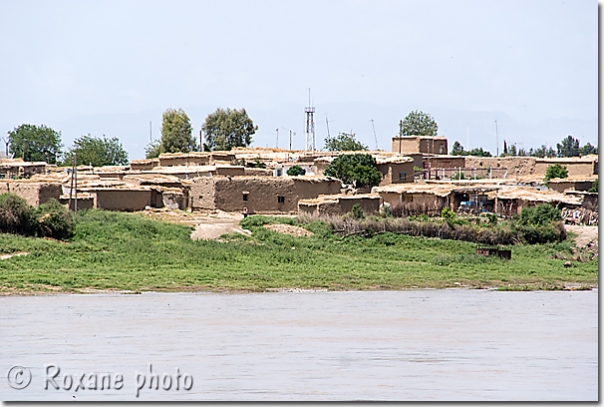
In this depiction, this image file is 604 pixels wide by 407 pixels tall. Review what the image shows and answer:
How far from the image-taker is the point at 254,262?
840 inches

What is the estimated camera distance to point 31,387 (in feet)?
31.0

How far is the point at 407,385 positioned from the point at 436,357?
2.05 metres

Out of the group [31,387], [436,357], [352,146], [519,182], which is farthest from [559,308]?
[352,146]

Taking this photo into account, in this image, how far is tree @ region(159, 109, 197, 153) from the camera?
60750 millimetres

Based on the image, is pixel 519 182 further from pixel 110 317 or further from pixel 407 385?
pixel 407 385

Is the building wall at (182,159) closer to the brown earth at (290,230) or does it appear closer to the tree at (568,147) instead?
the brown earth at (290,230)

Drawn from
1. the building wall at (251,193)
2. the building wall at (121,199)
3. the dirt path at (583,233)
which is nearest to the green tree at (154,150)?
the building wall at (251,193)

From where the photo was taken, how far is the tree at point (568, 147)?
70.1 metres

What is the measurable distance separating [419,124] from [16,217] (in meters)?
48.5

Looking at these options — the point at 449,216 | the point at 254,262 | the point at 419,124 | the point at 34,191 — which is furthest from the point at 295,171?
the point at 419,124

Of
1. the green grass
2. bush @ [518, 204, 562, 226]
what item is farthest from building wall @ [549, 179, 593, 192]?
the green grass

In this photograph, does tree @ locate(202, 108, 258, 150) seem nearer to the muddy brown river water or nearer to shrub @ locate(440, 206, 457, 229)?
shrub @ locate(440, 206, 457, 229)

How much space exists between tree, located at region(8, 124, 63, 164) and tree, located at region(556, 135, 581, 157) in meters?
33.0

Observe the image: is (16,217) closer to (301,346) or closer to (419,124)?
(301,346)
